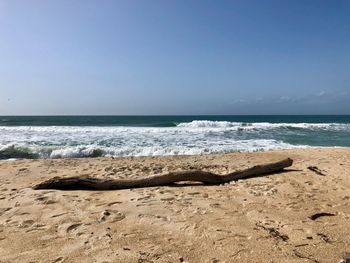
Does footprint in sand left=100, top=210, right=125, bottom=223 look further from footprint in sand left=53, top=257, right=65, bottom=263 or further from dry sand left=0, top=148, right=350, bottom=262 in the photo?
footprint in sand left=53, top=257, right=65, bottom=263

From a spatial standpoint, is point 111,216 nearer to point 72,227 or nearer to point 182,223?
point 72,227

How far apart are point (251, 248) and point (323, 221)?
56.1 inches

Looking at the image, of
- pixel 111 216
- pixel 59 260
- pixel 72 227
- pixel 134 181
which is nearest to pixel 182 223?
pixel 111 216

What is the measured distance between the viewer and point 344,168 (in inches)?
319

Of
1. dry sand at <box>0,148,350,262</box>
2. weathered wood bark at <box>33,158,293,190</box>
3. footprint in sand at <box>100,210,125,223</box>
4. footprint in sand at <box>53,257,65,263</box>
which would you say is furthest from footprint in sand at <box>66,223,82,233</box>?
weathered wood bark at <box>33,158,293,190</box>

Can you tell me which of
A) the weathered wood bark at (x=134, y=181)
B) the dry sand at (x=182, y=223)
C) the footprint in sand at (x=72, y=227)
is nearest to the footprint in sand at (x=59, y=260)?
the dry sand at (x=182, y=223)

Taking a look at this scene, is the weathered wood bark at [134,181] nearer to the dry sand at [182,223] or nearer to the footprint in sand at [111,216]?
the dry sand at [182,223]

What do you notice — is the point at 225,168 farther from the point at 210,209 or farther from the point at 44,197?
the point at 44,197

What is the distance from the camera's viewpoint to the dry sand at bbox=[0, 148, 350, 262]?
326cm

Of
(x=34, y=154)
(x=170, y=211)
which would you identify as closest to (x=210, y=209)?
(x=170, y=211)

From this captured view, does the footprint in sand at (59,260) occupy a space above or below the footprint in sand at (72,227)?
below

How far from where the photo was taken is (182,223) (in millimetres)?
4074

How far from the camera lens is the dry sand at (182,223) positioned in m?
3.26

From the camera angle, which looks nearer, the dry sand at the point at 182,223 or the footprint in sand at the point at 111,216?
the dry sand at the point at 182,223
